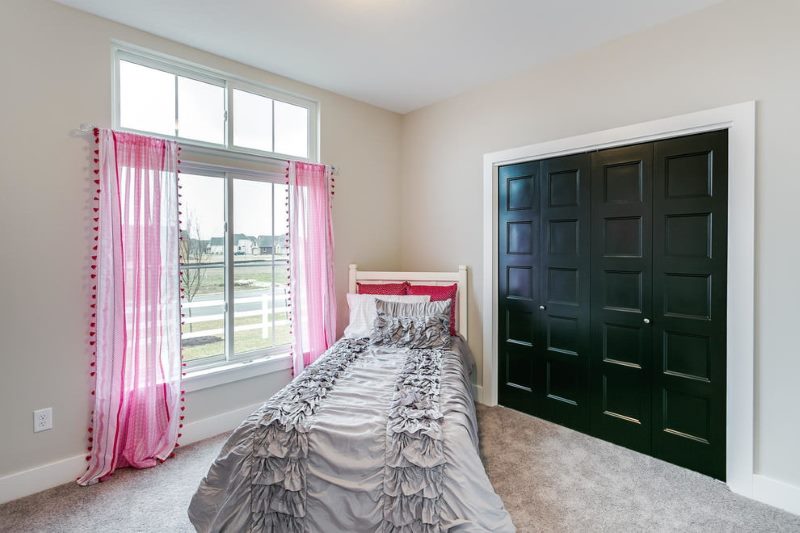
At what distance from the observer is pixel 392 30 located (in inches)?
98.1

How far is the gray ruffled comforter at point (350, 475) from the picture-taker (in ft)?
5.17

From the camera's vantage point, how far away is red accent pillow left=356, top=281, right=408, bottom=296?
11.2 ft

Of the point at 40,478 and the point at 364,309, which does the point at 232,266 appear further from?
the point at 40,478

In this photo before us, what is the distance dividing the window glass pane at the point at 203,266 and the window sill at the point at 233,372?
14cm

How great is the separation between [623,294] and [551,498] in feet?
4.56

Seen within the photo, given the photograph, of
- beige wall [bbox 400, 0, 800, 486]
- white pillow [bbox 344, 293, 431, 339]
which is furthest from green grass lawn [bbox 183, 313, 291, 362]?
beige wall [bbox 400, 0, 800, 486]

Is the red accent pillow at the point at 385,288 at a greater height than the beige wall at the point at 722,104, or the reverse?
the beige wall at the point at 722,104

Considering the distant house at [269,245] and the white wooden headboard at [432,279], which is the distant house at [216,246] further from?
the white wooden headboard at [432,279]

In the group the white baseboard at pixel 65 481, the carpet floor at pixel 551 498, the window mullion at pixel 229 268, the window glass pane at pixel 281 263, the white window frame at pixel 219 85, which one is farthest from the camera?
the window glass pane at pixel 281 263

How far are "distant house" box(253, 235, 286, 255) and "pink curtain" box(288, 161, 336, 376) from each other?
0.14m

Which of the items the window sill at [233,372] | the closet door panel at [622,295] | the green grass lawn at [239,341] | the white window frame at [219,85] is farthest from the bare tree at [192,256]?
the closet door panel at [622,295]

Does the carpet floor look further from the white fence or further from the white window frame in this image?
the white window frame

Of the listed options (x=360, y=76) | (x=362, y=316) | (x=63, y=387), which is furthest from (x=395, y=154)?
(x=63, y=387)

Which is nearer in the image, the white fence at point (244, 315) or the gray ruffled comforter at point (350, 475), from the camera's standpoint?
the gray ruffled comforter at point (350, 475)
